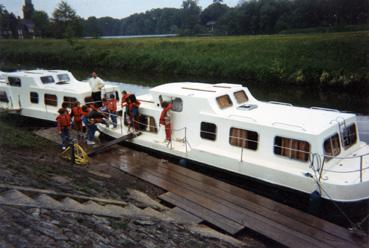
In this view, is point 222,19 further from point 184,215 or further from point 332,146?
point 184,215

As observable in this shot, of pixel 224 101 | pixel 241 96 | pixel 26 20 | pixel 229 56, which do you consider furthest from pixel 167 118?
pixel 229 56

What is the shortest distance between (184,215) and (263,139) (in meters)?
3.50

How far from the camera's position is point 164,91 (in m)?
13.6

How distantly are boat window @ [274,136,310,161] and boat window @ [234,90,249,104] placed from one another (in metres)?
3.06

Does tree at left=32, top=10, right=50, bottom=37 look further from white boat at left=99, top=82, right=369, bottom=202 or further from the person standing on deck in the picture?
white boat at left=99, top=82, right=369, bottom=202

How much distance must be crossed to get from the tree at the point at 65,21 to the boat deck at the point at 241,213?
45673mm

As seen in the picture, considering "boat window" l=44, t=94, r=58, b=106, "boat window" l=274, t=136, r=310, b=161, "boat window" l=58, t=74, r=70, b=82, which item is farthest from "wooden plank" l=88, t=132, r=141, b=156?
"boat window" l=58, t=74, r=70, b=82

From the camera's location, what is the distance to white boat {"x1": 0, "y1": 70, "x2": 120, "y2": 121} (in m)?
18.1

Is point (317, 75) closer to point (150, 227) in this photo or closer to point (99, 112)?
point (99, 112)

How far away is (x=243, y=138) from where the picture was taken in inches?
450

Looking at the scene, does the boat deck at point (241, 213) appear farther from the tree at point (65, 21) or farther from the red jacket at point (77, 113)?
the tree at point (65, 21)

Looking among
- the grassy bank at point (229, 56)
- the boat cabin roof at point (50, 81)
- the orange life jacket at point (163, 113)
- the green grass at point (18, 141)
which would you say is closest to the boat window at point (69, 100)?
the boat cabin roof at point (50, 81)

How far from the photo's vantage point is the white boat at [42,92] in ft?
59.3

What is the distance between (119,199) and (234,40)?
3581 cm
